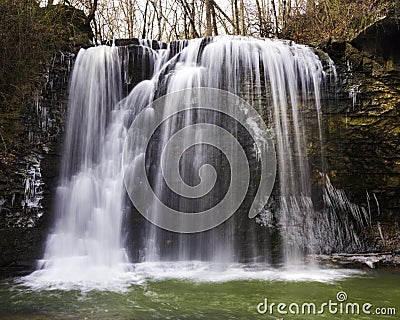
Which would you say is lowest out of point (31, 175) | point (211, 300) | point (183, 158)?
point (211, 300)

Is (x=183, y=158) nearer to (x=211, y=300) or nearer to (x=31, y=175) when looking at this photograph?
(x=31, y=175)

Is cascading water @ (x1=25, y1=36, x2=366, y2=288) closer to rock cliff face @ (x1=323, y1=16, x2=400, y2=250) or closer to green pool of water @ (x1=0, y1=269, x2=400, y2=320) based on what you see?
rock cliff face @ (x1=323, y1=16, x2=400, y2=250)

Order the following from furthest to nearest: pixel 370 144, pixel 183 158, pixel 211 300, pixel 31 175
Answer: pixel 370 144 → pixel 183 158 → pixel 31 175 → pixel 211 300

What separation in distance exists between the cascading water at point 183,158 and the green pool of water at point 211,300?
964 mm

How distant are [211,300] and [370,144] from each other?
174 inches

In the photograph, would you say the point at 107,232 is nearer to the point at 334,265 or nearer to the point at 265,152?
the point at 265,152

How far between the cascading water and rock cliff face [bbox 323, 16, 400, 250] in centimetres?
32

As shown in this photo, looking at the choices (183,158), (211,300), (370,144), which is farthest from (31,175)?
(370,144)

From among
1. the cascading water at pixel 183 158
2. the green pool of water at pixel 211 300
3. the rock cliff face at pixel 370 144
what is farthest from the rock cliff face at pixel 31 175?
the rock cliff face at pixel 370 144

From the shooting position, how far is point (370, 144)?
7055 mm

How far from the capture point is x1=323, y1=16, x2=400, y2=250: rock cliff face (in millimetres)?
6961

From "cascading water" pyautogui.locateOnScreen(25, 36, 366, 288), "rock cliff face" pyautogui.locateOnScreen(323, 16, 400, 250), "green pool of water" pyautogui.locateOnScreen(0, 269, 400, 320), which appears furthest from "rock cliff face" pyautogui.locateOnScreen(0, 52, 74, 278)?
"rock cliff face" pyautogui.locateOnScreen(323, 16, 400, 250)

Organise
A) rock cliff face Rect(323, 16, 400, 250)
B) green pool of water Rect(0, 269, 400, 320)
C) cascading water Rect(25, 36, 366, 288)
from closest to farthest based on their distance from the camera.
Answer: green pool of water Rect(0, 269, 400, 320), cascading water Rect(25, 36, 366, 288), rock cliff face Rect(323, 16, 400, 250)

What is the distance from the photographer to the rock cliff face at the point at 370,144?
274 inches
